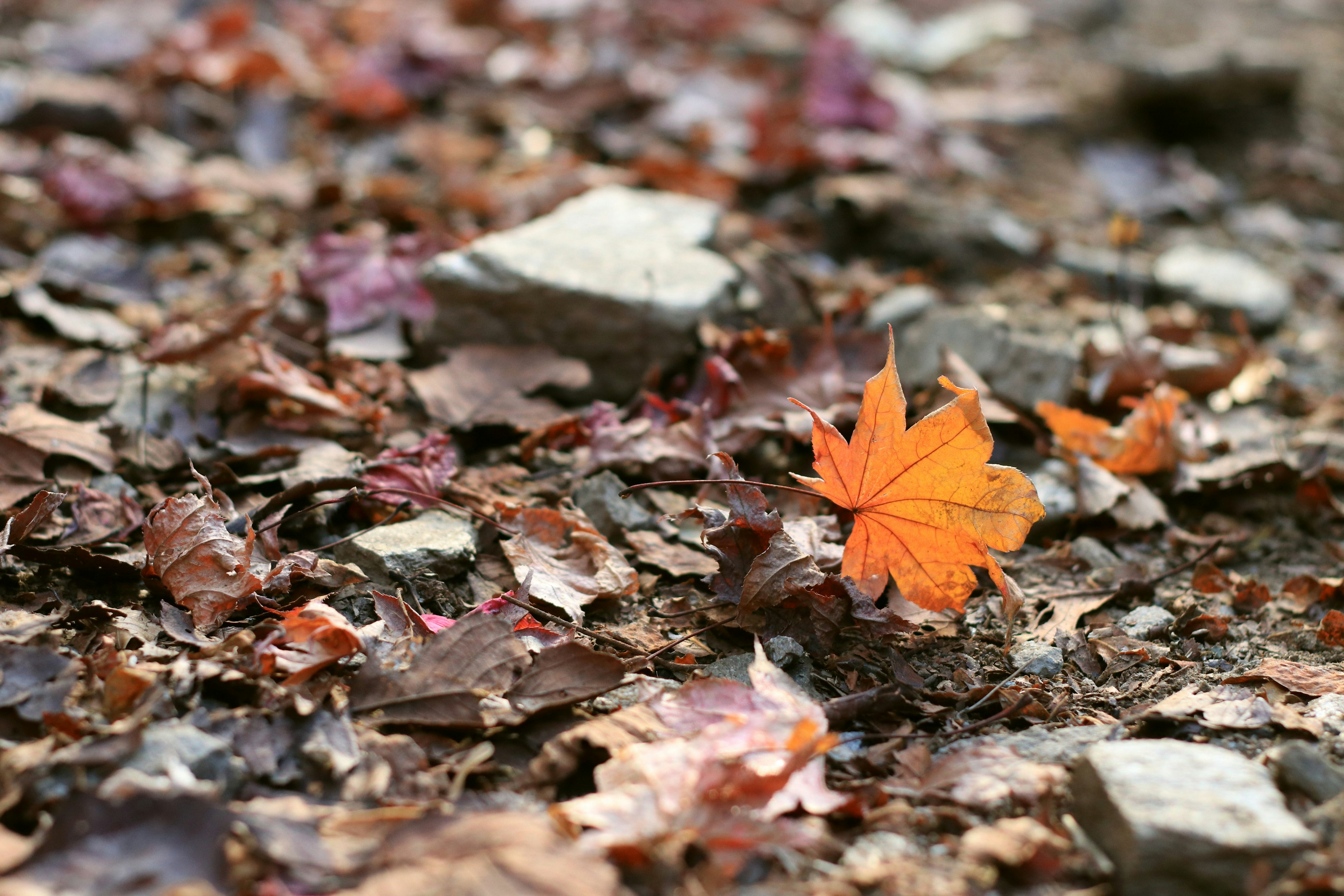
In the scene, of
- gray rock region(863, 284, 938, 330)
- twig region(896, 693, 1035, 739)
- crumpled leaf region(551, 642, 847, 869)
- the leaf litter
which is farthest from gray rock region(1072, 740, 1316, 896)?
gray rock region(863, 284, 938, 330)

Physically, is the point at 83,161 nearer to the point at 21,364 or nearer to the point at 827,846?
the point at 21,364

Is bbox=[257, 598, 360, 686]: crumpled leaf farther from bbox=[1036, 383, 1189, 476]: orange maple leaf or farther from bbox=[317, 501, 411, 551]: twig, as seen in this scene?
bbox=[1036, 383, 1189, 476]: orange maple leaf

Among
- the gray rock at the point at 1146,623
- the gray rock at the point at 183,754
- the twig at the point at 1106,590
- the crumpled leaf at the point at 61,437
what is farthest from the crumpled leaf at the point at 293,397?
the gray rock at the point at 1146,623

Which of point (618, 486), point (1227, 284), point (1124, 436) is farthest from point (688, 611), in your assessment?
point (1227, 284)

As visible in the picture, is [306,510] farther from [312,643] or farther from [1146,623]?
[1146,623]

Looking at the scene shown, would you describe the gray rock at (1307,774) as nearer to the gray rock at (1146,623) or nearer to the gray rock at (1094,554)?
the gray rock at (1146,623)
